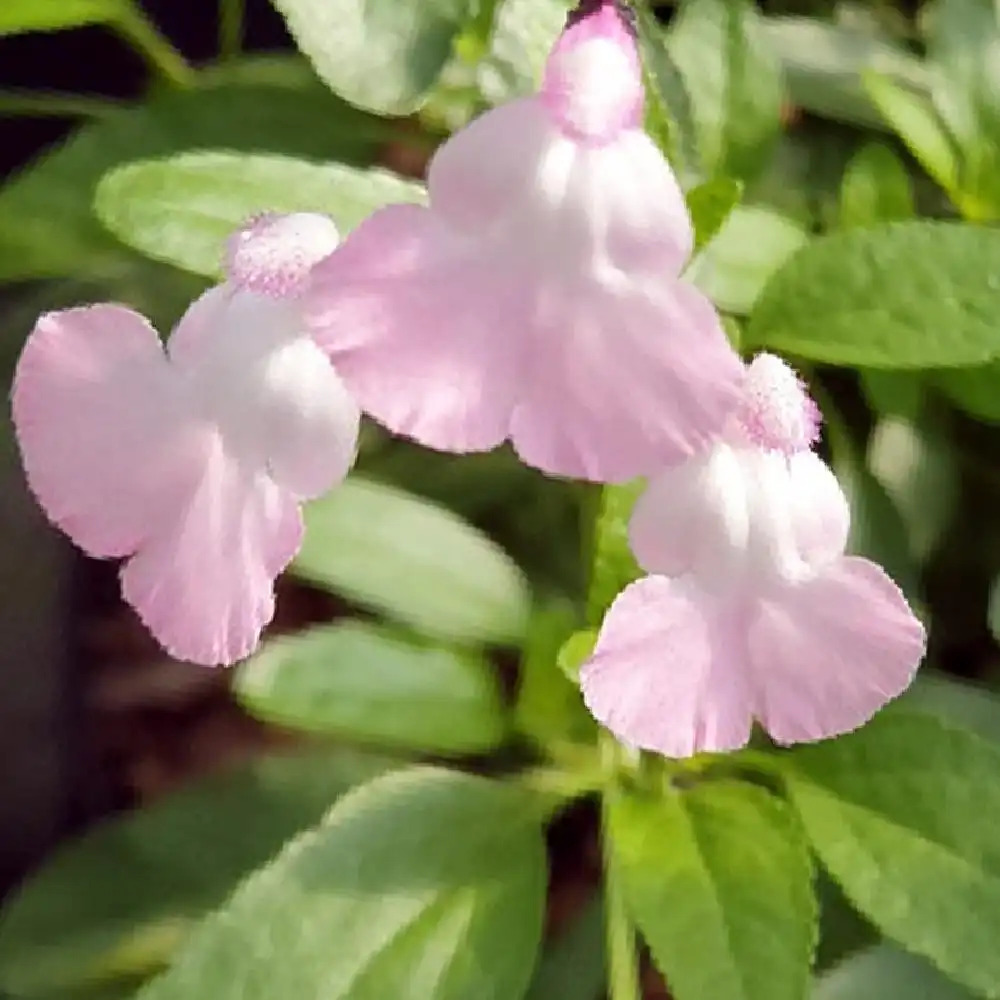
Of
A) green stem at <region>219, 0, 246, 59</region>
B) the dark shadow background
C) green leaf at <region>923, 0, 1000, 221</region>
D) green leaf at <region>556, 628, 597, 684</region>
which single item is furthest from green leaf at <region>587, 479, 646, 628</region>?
the dark shadow background

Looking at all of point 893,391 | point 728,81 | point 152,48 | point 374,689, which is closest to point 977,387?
point 893,391

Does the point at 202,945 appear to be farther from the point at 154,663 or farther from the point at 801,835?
the point at 154,663

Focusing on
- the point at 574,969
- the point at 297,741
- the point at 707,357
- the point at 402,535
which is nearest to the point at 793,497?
the point at 707,357

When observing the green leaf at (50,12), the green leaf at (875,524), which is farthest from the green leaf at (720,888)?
the green leaf at (50,12)

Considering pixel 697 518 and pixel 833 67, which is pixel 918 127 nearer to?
pixel 833 67

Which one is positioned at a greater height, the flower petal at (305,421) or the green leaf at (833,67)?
the flower petal at (305,421)

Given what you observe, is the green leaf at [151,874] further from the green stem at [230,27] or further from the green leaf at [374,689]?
the green stem at [230,27]

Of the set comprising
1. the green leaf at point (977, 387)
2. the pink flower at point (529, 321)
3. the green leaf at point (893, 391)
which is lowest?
the green leaf at point (893, 391)
